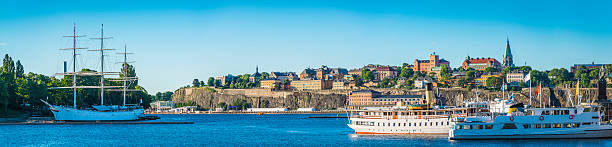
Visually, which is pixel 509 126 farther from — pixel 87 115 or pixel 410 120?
pixel 87 115

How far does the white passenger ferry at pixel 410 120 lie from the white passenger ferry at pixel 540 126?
4.41 metres

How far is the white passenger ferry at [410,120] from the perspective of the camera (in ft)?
187

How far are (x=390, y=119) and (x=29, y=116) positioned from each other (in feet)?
191

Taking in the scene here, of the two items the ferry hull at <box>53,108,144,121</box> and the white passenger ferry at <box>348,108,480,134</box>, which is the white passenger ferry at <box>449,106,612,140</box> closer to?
the white passenger ferry at <box>348,108,480,134</box>

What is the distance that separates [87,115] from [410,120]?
51.0 metres

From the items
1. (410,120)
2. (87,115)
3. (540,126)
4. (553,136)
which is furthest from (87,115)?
(553,136)

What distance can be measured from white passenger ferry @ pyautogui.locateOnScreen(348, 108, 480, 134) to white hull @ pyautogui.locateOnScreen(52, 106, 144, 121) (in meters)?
45.6

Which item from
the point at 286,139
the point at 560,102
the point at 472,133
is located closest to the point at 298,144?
the point at 286,139

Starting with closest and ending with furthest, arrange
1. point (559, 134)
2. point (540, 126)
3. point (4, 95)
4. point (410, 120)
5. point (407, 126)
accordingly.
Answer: point (559, 134) → point (540, 126) → point (410, 120) → point (407, 126) → point (4, 95)

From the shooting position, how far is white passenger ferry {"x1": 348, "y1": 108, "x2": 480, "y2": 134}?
56.9m

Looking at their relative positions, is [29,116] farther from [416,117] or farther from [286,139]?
[416,117]

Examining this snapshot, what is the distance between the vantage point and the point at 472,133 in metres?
50.8

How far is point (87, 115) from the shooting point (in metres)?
92.2

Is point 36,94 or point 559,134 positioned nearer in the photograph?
point 559,134
